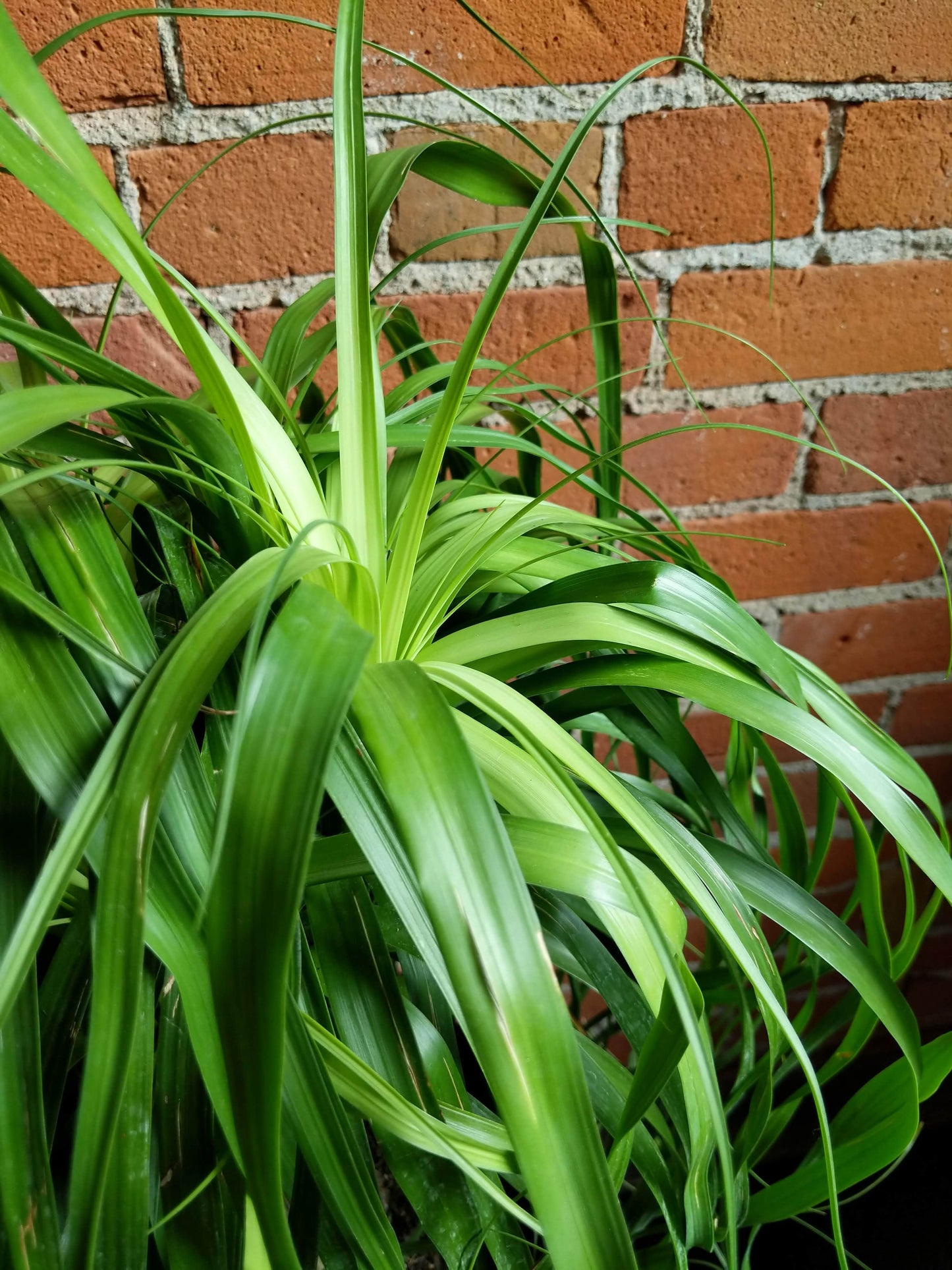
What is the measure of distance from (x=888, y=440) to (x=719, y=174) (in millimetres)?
297

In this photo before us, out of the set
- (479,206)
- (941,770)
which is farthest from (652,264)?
(941,770)

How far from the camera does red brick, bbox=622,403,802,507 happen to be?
2.64ft

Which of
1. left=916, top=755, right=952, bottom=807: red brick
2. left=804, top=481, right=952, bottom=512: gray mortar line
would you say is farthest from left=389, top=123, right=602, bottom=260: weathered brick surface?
left=916, top=755, right=952, bottom=807: red brick

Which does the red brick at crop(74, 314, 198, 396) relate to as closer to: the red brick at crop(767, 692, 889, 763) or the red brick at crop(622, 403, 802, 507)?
the red brick at crop(622, 403, 802, 507)

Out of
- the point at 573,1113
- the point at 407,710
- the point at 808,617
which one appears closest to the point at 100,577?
the point at 407,710

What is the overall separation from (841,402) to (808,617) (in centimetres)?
22

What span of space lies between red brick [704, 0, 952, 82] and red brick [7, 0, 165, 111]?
1.34ft

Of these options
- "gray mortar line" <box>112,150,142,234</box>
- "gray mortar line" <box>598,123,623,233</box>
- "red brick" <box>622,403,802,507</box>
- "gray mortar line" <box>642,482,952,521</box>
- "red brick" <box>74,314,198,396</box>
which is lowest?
"gray mortar line" <box>642,482,952,521</box>

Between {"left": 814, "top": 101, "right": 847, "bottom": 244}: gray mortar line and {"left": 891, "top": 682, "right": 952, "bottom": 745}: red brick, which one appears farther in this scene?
{"left": 891, "top": 682, "right": 952, "bottom": 745}: red brick

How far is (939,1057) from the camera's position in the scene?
15.9 inches

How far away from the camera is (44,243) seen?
67 centimetres

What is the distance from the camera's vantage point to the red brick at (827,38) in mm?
668

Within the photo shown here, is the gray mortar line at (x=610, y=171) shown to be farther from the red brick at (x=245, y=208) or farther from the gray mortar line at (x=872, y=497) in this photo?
the gray mortar line at (x=872, y=497)

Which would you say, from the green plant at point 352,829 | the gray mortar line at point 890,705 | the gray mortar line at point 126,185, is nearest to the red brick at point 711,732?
the gray mortar line at point 890,705
